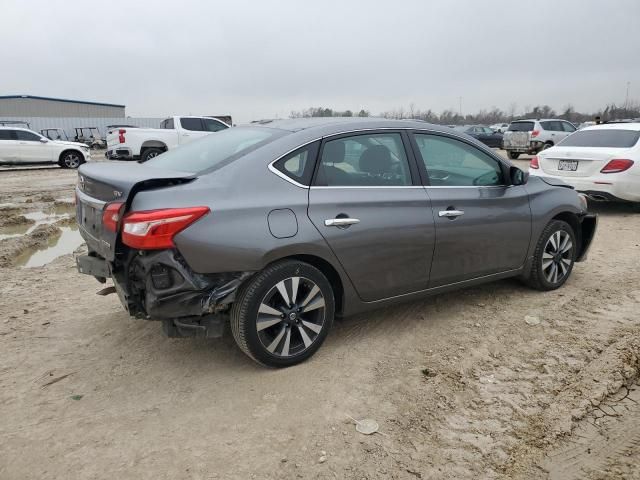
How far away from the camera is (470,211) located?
408 cm

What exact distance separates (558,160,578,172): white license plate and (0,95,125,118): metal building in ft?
205

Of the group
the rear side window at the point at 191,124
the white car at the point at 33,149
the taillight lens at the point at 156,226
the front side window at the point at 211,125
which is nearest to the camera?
the taillight lens at the point at 156,226

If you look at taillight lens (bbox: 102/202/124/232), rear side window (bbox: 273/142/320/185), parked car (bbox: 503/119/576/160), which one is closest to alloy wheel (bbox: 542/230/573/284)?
rear side window (bbox: 273/142/320/185)

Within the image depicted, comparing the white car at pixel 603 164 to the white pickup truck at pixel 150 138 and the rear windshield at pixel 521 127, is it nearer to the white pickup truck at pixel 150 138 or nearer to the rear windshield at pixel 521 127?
the white pickup truck at pixel 150 138

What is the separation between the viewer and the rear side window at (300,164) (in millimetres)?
3354

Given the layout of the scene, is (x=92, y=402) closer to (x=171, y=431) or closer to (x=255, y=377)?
(x=171, y=431)

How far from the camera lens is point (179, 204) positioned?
2959 millimetres

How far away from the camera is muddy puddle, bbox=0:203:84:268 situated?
6.61 metres

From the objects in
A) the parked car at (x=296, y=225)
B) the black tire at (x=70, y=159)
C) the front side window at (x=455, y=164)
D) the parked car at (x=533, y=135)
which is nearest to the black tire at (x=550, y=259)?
the parked car at (x=296, y=225)

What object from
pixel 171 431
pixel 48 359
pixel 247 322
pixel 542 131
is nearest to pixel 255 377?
pixel 247 322

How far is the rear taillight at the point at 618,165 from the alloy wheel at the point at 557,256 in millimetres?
4279

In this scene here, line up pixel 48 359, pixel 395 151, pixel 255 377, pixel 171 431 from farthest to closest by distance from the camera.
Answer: pixel 395 151 < pixel 48 359 < pixel 255 377 < pixel 171 431

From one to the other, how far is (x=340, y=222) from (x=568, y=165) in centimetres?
688

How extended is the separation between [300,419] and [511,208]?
8.74 feet
